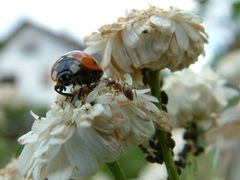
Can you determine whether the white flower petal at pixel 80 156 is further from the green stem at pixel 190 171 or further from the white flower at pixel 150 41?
the green stem at pixel 190 171

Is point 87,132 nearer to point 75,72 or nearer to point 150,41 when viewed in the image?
point 75,72

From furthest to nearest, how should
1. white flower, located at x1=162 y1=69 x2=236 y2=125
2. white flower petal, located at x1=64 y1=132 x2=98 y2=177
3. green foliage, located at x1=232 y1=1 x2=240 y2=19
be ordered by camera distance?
green foliage, located at x1=232 y1=1 x2=240 y2=19 < white flower, located at x1=162 y1=69 x2=236 y2=125 < white flower petal, located at x1=64 y1=132 x2=98 y2=177

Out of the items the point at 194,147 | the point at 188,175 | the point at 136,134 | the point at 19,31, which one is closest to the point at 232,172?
the point at 136,134

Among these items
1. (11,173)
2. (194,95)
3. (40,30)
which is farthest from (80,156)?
(40,30)

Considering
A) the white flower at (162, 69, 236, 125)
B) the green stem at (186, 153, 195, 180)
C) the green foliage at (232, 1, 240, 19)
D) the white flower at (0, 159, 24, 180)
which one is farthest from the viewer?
the green foliage at (232, 1, 240, 19)

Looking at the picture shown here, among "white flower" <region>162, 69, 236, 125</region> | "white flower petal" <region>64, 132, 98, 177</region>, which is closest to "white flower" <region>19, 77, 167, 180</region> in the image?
"white flower petal" <region>64, 132, 98, 177</region>

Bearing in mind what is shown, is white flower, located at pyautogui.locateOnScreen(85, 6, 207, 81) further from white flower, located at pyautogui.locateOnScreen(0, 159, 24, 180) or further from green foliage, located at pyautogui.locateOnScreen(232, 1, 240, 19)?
green foliage, located at pyautogui.locateOnScreen(232, 1, 240, 19)
